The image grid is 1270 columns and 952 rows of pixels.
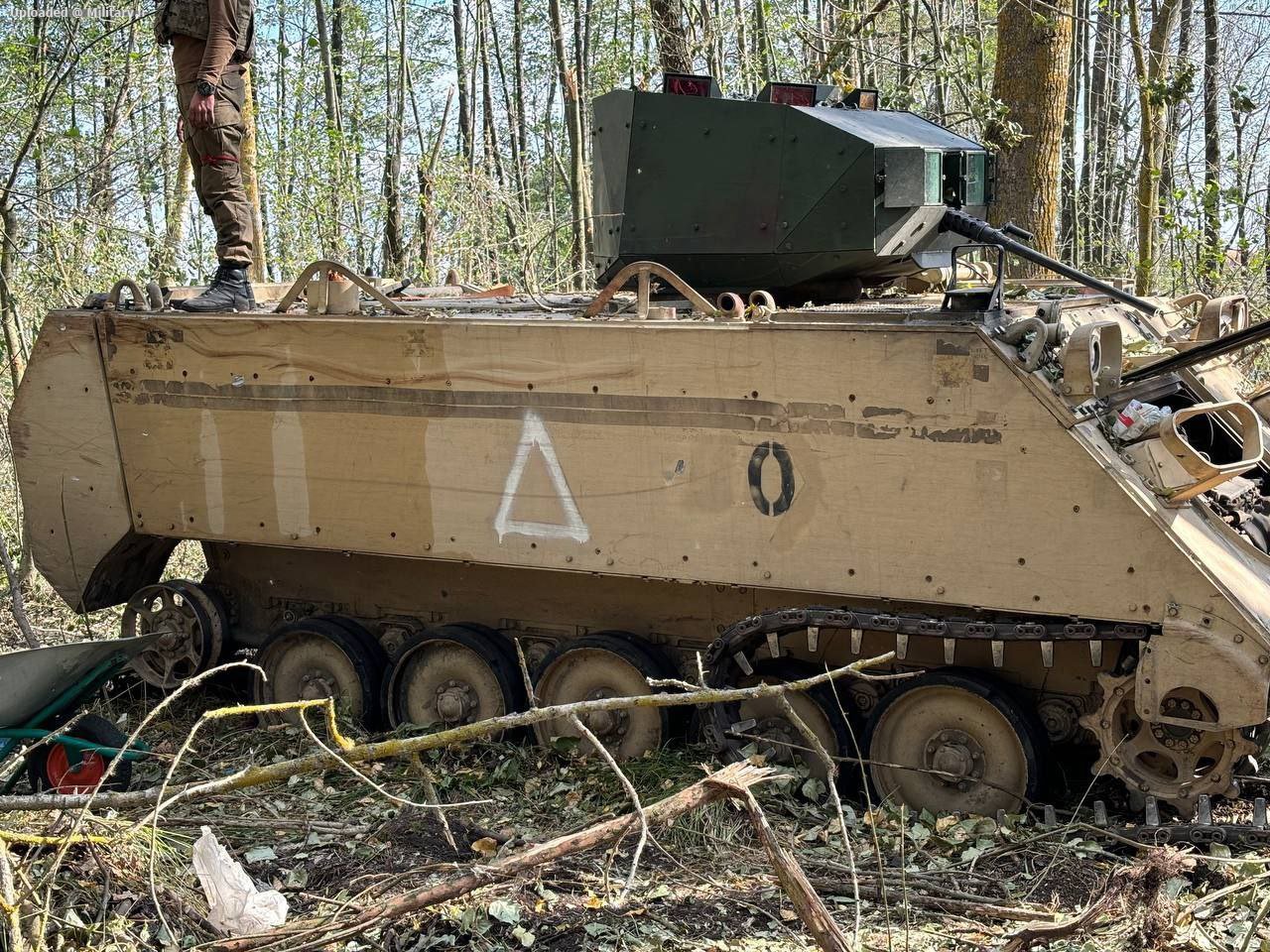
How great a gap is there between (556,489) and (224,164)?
257cm

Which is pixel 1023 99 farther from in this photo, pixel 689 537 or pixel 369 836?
pixel 369 836

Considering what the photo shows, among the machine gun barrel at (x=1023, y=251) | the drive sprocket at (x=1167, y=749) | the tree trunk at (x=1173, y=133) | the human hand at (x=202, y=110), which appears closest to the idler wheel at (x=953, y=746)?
the drive sprocket at (x=1167, y=749)

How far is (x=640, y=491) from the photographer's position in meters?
5.86

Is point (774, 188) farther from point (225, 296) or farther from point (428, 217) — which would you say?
point (428, 217)

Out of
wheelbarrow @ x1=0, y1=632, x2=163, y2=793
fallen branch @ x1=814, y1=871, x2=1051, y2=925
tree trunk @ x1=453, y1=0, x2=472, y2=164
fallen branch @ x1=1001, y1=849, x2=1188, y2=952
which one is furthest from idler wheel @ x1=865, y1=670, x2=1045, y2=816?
tree trunk @ x1=453, y1=0, x2=472, y2=164

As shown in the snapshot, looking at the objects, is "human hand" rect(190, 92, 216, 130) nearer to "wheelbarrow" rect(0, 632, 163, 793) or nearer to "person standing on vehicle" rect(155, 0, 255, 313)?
"person standing on vehicle" rect(155, 0, 255, 313)

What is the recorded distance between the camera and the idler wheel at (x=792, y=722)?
19.2 ft

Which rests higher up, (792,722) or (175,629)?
(175,629)

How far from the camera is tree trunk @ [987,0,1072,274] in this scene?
35.1ft

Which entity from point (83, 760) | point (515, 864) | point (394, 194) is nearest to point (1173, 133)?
point (394, 194)

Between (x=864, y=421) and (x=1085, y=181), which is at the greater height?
(x=1085, y=181)

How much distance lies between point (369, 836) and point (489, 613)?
150 centimetres

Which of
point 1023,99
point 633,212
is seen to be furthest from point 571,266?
point 633,212

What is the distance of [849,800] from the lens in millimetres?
5871
